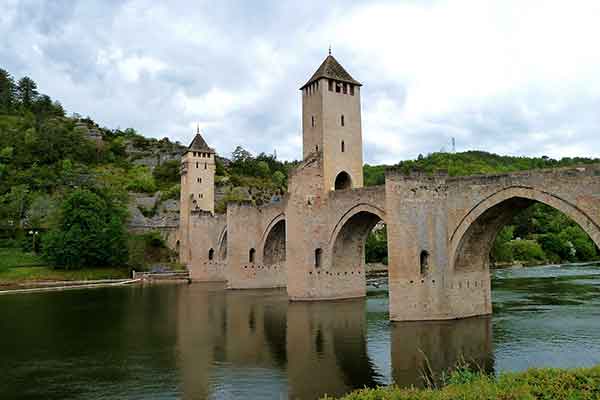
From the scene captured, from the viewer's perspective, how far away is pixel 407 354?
14.3 meters

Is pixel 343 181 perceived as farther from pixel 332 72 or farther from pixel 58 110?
pixel 58 110

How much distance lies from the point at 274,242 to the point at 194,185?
55.6 ft

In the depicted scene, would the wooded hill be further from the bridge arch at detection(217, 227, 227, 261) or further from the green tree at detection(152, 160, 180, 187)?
the bridge arch at detection(217, 227, 227, 261)

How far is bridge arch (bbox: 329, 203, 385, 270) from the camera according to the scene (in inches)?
994

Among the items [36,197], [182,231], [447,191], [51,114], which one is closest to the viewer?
[447,191]

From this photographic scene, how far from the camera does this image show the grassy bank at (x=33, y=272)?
39719mm

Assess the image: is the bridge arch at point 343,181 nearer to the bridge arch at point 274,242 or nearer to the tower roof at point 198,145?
the bridge arch at point 274,242

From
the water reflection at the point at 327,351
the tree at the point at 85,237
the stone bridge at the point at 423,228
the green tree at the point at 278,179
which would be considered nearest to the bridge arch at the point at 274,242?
the stone bridge at the point at 423,228

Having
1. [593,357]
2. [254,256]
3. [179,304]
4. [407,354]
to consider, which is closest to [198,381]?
[407,354]

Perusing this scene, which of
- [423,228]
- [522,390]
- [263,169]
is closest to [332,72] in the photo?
[423,228]

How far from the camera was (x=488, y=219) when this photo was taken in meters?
18.9

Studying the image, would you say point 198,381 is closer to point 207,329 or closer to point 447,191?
point 207,329

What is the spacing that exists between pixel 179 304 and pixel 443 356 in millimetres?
17315

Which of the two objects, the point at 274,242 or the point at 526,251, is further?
the point at 526,251
